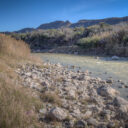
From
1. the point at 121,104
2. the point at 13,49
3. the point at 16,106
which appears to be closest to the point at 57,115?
the point at 16,106

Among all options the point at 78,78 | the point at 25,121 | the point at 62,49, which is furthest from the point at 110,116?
the point at 62,49

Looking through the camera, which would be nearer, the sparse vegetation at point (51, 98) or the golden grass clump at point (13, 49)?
the sparse vegetation at point (51, 98)

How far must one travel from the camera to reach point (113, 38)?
12375mm

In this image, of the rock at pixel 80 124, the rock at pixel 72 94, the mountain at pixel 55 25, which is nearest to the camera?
the rock at pixel 80 124

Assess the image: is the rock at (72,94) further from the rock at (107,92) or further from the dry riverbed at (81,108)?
the rock at (107,92)

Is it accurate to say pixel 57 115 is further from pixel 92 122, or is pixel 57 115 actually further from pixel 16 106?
pixel 16 106

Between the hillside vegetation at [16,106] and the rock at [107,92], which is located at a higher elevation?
the hillside vegetation at [16,106]

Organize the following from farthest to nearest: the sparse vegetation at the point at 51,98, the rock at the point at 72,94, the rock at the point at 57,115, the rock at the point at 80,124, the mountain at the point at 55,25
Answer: the mountain at the point at 55,25, the rock at the point at 72,94, the sparse vegetation at the point at 51,98, the rock at the point at 57,115, the rock at the point at 80,124

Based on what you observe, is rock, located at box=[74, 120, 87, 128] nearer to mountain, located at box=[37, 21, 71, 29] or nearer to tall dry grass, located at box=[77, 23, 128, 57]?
tall dry grass, located at box=[77, 23, 128, 57]

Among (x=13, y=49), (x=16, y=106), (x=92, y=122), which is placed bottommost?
(x=92, y=122)

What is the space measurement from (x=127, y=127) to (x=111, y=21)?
217ft

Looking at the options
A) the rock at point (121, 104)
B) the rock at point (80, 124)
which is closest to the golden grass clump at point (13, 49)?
the rock at point (121, 104)

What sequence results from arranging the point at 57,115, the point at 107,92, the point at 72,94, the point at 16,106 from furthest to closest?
the point at 107,92, the point at 72,94, the point at 57,115, the point at 16,106

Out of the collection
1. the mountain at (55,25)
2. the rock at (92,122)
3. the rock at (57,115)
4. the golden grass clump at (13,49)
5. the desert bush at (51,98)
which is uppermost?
the mountain at (55,25)
